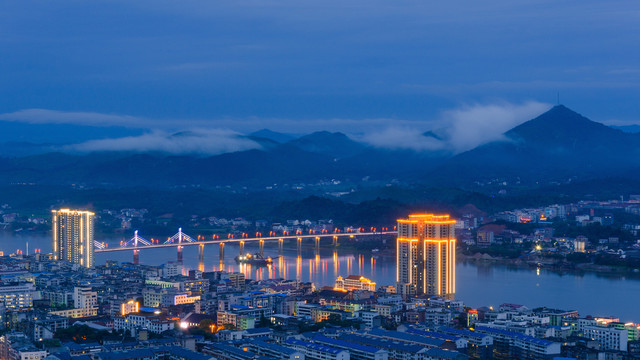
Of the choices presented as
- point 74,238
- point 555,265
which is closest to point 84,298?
point 74,238

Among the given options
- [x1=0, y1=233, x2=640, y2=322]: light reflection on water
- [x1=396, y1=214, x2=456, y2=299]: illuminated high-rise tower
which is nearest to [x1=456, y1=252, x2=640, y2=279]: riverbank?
[x1=0, y1=233, x2=640, y2=322]: light reflection on water

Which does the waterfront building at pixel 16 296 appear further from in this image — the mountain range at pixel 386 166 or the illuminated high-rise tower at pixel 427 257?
the mountain range at pixel 386 166

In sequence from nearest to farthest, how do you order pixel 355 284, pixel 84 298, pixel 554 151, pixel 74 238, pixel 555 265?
1. pixel 84 298
2. pixel 355 284
3. pixel 74 238
4. pixel 555 265
5. pixel 554 151

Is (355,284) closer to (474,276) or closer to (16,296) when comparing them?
(474,276)

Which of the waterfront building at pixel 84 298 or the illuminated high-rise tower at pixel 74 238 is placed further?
the illuminated high-rise tower at pixel 74 238

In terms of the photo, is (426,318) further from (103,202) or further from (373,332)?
(103,202)

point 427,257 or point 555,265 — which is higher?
point 427,257

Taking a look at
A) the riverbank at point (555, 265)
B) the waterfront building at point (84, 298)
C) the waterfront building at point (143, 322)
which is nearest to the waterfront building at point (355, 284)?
the waterfront building at point (84, 298)
